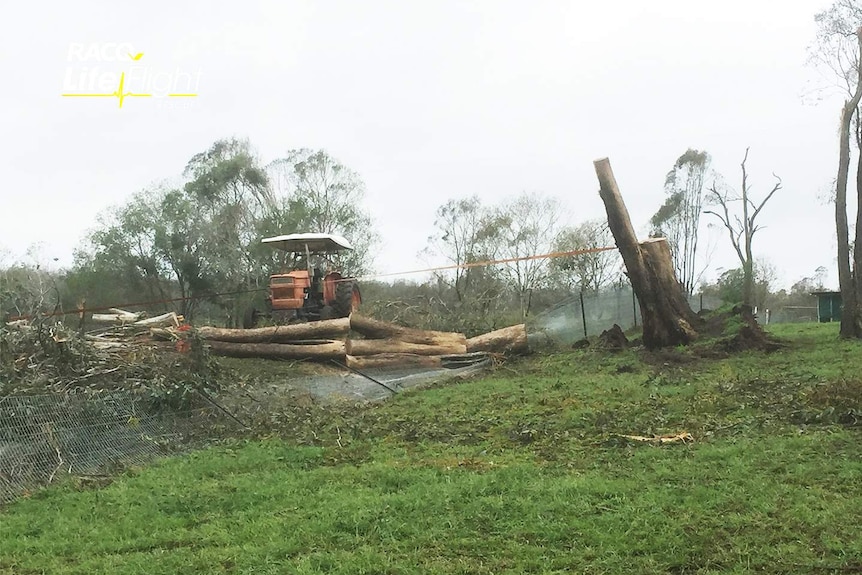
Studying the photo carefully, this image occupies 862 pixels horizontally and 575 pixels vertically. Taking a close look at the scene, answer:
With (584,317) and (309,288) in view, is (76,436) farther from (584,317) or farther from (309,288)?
(584,317)

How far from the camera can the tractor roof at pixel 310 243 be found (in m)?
14.9

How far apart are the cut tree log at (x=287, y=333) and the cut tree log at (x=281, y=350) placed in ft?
0.32

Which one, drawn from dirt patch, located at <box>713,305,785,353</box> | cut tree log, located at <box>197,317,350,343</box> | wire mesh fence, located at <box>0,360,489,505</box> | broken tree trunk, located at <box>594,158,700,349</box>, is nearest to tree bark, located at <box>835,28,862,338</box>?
dirt patch, located at <box>713,305,785,353</box>

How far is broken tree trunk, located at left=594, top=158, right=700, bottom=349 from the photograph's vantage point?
12.0 meters

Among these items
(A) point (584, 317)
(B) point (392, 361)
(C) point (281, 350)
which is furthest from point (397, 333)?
(A) point (584, 317)

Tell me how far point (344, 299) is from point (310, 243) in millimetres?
1586

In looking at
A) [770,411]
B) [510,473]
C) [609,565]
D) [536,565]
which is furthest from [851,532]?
[770,411]

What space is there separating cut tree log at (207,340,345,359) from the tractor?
111cm

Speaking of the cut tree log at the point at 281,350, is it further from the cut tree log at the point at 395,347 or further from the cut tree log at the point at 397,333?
the cut tree log at the point at 397,333

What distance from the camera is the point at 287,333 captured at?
41.0 feet

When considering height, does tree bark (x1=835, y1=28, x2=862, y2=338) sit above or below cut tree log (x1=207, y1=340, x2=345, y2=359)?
above

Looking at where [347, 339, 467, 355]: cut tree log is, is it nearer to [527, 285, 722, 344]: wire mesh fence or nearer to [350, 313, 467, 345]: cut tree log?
[350, 313, 467, 345]: cut tree log

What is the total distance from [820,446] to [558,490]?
6.53 ft

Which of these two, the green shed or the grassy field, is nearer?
the grassy field
